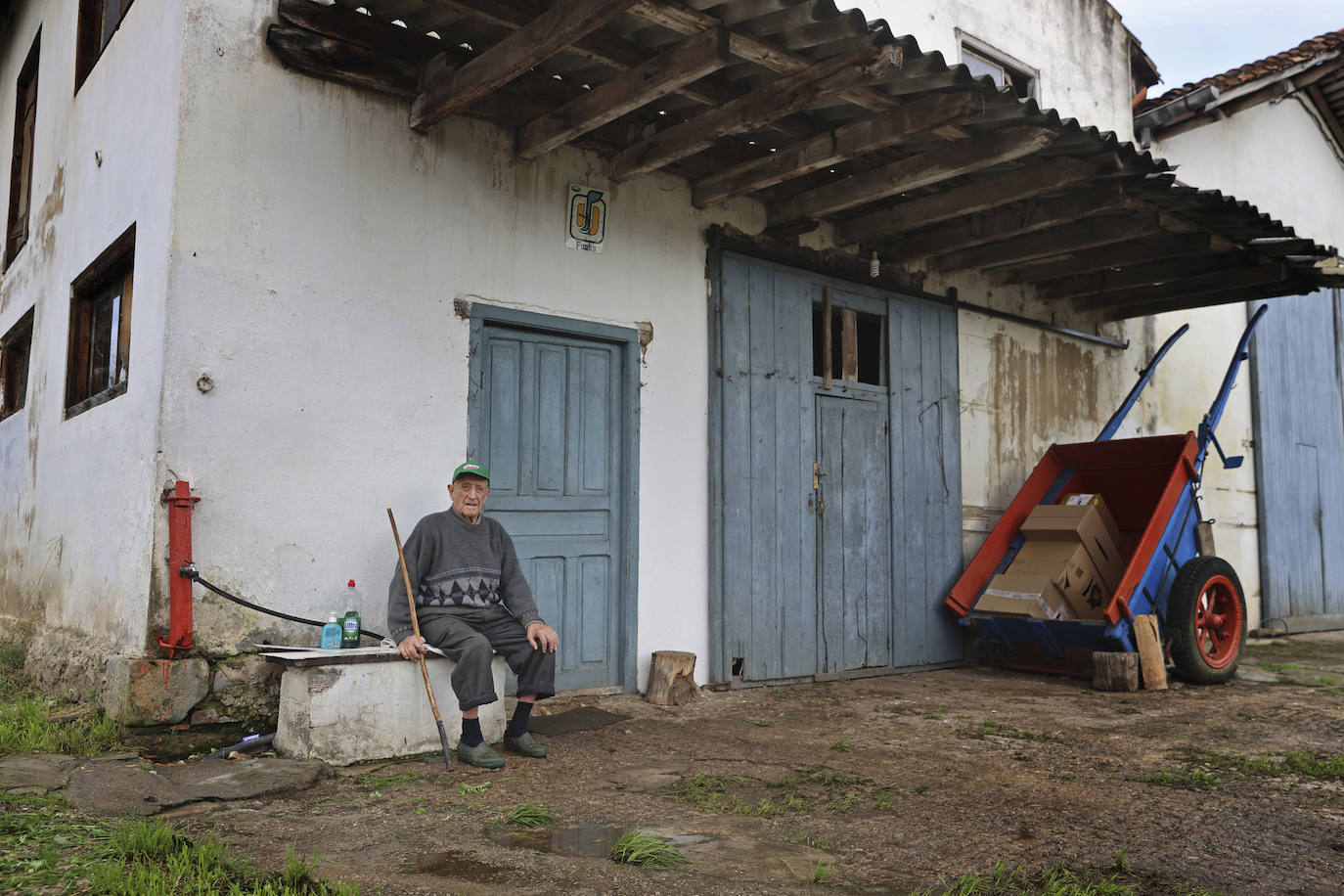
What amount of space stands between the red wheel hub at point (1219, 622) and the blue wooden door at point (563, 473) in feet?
14.9

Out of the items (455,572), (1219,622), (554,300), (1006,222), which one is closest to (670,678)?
(455,572)

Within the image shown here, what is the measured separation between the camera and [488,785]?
4.22 m

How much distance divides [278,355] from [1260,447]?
37.2 ft

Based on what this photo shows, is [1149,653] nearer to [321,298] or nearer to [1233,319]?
[321,298]

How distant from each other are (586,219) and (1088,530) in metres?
4.50

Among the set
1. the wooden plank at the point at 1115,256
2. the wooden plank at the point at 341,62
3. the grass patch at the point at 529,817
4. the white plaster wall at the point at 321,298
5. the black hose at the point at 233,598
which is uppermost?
the wooden plank at the point at 341,62

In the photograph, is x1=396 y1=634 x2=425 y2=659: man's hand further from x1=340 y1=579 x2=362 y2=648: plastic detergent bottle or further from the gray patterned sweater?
x1=340 y1=579 x2=362 y2=648: plastic detergent bottle

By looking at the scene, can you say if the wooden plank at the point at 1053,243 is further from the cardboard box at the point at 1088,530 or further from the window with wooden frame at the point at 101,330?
the window with wooden frame at the point at 101,330

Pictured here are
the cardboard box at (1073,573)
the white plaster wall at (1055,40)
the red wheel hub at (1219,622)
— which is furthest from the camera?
the white plaster wall at (1055,40)

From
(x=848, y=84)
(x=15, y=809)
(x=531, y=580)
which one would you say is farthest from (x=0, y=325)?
(x=848, y=84)

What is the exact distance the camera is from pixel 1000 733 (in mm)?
5641

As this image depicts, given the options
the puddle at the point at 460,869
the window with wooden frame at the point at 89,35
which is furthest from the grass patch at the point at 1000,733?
the window with wooden frame at the point at 89,35

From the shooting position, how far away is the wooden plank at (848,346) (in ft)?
25.8

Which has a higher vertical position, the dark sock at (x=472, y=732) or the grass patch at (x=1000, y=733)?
the dark sock at (x=472, y=732)
